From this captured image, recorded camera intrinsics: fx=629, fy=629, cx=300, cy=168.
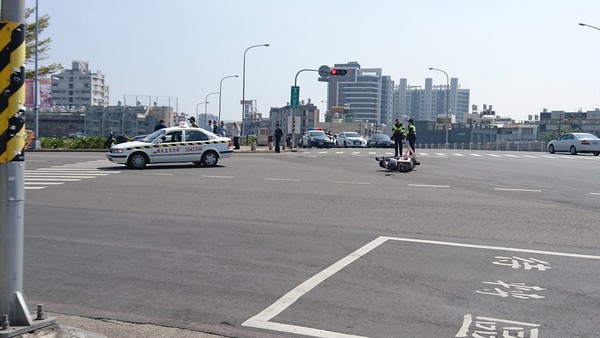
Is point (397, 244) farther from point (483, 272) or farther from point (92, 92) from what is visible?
point (92, 92)

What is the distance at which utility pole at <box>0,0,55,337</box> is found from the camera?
17.7 ft

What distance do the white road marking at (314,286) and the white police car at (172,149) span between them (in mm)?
15590

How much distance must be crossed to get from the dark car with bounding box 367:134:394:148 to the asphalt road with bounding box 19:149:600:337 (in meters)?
38.1

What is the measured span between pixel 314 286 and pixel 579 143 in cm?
3849

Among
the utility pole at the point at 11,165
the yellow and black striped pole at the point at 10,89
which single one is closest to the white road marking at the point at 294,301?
the utility pole at the point at 11,165

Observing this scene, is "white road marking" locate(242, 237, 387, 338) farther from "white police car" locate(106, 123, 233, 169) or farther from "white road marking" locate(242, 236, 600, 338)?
"white police car" locate(106, 123, 233, 169)

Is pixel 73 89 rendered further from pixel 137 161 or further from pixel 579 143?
pixel 137 161

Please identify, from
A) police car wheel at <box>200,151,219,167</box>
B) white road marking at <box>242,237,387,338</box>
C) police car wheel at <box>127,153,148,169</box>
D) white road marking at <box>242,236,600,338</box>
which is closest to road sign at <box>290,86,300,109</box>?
police car wheel at <box>200,151,219,167</box>

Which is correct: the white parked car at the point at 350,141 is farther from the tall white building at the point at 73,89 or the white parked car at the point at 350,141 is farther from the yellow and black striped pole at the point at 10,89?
the tall white building at the point at 73,89

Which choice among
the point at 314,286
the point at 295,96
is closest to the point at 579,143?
the point at 295,96

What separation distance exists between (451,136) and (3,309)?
130 metres

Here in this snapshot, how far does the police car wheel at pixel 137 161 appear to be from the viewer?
2386 centimetres

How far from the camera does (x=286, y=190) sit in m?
16.7

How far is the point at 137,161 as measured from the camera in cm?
2389
